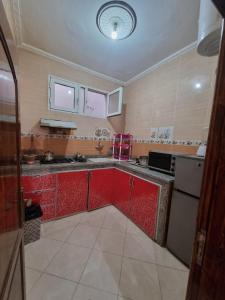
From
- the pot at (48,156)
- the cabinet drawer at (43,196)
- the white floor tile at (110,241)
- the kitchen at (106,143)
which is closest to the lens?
the kitchen at (106,143)

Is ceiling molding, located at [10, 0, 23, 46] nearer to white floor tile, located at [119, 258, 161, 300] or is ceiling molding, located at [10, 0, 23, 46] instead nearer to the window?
the window

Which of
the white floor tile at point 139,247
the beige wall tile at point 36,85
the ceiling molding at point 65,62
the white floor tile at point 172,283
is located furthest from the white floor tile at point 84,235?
the ceiling molding at point 65,62

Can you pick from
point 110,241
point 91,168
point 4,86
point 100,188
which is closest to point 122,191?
point 100,188

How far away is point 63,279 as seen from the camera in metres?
1.24

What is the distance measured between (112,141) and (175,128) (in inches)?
56.0

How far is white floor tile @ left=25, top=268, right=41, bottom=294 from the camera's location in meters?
1.16

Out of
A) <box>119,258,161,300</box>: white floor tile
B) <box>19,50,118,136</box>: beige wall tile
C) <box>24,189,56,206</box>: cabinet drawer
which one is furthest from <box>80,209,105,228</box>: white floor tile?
Result: <box>19,50,118,136</box>: beige wall tile

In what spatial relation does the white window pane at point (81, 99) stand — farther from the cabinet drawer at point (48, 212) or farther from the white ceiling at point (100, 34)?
the cabinet drawer at point (48, 212)

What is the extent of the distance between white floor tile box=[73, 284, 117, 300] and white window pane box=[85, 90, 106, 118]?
2517 mm

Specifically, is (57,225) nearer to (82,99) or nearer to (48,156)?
(48,156)

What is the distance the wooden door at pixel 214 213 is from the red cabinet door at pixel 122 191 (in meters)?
1.59

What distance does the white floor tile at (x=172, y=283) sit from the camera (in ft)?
3.83

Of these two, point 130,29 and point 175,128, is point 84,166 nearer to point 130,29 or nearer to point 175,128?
point 175,128

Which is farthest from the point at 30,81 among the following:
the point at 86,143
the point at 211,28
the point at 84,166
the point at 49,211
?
the point at 211,28
